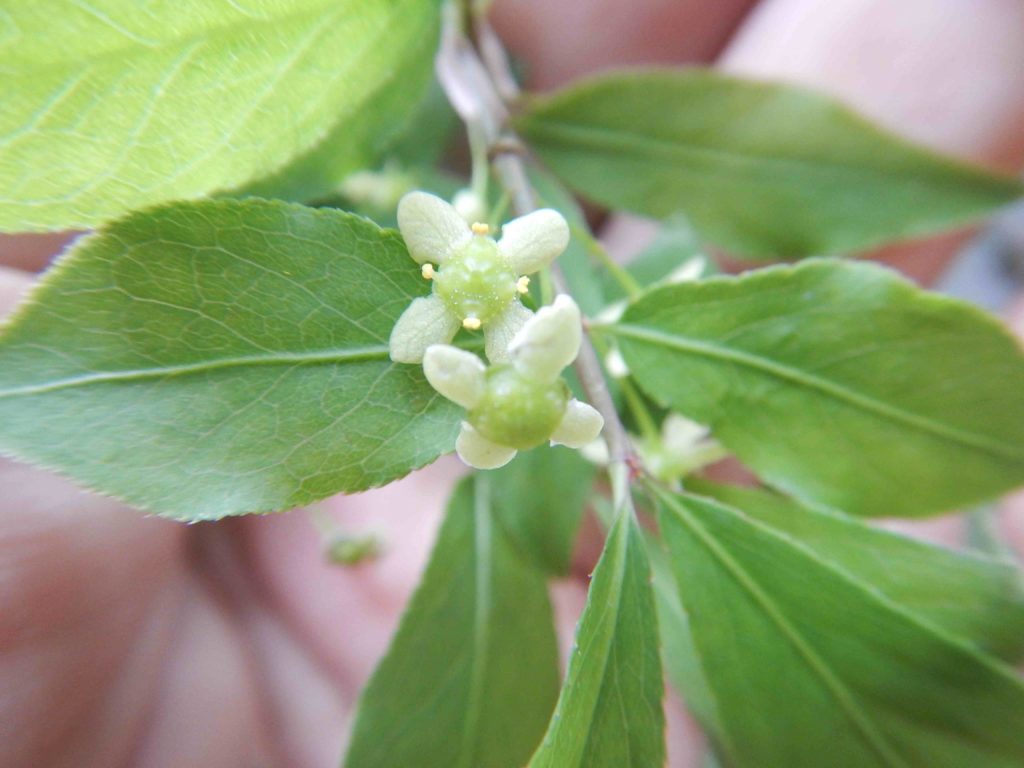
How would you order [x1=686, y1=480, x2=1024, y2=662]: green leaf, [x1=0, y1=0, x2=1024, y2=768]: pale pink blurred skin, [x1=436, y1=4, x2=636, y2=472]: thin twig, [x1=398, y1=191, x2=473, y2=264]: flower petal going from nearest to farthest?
1. [x1=398, y1=191, x2=473, y2=264]: flower petal
2. [x1=436, y1=4, x2=636, y2=472]: thin twig
3. [x1=686, y1=480, x2=1024, y2=662]: green leaf
4. [x1=0, y1=0, x2=1024, y2=768]: pale pink blurred skin

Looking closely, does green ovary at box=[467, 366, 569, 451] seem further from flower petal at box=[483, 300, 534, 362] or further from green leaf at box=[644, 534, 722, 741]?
green leaf at box=[644, 534, 722, 741]

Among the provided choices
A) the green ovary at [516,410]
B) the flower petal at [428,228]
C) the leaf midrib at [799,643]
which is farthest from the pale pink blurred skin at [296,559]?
the leaf midrib at [799,643]

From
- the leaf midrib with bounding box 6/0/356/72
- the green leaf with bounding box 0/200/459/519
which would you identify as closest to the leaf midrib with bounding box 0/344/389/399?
the green leaf with bounding box 0/200/459/519

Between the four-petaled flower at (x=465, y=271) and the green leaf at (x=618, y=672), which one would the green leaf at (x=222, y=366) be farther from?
the green leaf at (x=618, y=672)

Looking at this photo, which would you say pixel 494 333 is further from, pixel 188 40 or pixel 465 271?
pixel 188 40

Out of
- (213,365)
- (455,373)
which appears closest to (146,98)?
(213,365)

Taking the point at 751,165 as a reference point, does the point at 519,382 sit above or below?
below
